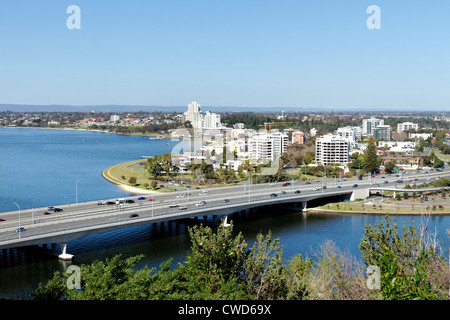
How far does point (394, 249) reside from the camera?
5.66m

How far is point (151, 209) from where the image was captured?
14641mm

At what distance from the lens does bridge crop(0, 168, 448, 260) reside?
11.6m

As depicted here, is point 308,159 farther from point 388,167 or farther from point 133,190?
point 133,190

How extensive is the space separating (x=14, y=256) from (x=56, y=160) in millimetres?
23698

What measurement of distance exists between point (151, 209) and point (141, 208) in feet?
1.16

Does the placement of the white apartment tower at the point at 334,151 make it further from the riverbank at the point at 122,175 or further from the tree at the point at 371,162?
the riverbank at the point at 122,175

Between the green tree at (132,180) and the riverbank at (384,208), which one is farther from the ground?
the green tree at (132,180)

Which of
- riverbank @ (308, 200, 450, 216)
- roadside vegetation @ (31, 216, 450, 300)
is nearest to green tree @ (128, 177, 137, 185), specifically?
riverbank @ (308, 200, 450, 216)

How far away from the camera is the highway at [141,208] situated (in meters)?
12.2

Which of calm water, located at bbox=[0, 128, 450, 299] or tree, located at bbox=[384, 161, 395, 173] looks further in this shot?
tree, located at bbox=[384, 161, 395, 173]

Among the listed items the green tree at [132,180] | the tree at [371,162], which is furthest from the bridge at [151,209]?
the green tree at [132,180]

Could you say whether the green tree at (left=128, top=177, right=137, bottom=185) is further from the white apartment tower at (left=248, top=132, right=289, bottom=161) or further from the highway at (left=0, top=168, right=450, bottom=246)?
the white apartment tower at (left=248, top=132, right=289, bottom=161)

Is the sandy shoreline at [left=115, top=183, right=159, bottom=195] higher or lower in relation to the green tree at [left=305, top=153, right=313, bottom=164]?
lower
